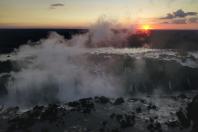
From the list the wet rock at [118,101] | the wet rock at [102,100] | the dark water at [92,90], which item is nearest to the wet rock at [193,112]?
the dark water at [92,90]

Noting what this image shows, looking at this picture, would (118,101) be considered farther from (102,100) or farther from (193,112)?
(193,112)

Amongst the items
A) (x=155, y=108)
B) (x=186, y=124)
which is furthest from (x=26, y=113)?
(x=186, y=124)

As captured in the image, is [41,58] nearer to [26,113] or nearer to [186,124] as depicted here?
[26,113]

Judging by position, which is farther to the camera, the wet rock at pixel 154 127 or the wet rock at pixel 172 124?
the wet rock at pixel 172 124

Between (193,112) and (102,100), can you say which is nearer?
(193,112)

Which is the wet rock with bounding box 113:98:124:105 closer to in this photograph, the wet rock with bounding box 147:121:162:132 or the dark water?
the dark water

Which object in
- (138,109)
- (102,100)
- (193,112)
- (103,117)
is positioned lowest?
(193,112)

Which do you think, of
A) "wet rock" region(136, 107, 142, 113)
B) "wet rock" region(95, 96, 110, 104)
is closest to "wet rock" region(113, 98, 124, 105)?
"wet rock" region(95, 96, 110, 104)

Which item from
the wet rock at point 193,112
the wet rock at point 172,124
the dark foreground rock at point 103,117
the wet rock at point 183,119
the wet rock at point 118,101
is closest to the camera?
the dark foreground rock at point 103,117

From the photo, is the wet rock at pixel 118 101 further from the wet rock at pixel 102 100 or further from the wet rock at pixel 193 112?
the wet rock at pixel 193 112

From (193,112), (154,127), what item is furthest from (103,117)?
(193,112)

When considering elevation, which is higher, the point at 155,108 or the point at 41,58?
the point at 41,58
